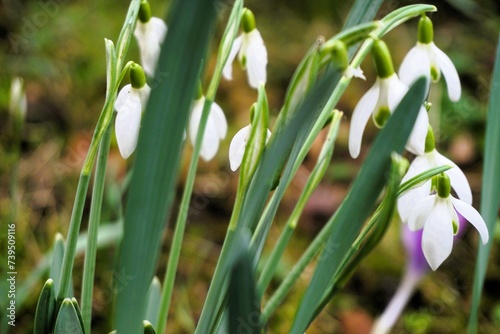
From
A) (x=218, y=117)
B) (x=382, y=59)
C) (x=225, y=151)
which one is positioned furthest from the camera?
(x=225, y=151)

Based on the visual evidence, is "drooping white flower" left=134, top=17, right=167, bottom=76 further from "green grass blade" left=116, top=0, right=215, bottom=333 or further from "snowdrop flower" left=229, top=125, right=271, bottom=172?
"green grass blade" left=116, top=0, right=215, bottom=333

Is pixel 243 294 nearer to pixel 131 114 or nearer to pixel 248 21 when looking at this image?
pixel 131 114

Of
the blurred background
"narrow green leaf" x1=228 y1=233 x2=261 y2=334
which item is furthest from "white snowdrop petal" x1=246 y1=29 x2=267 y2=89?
the blurred background

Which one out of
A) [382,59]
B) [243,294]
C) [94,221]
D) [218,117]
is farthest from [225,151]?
[243,294]

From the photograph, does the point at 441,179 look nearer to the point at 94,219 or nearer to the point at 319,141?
the point at 94,219

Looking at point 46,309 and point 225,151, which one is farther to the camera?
point 225,151

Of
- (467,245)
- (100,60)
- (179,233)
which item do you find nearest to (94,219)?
(179,233)

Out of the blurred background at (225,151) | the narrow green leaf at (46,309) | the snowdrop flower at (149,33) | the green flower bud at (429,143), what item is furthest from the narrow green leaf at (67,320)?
the blurred background at (225,151)
